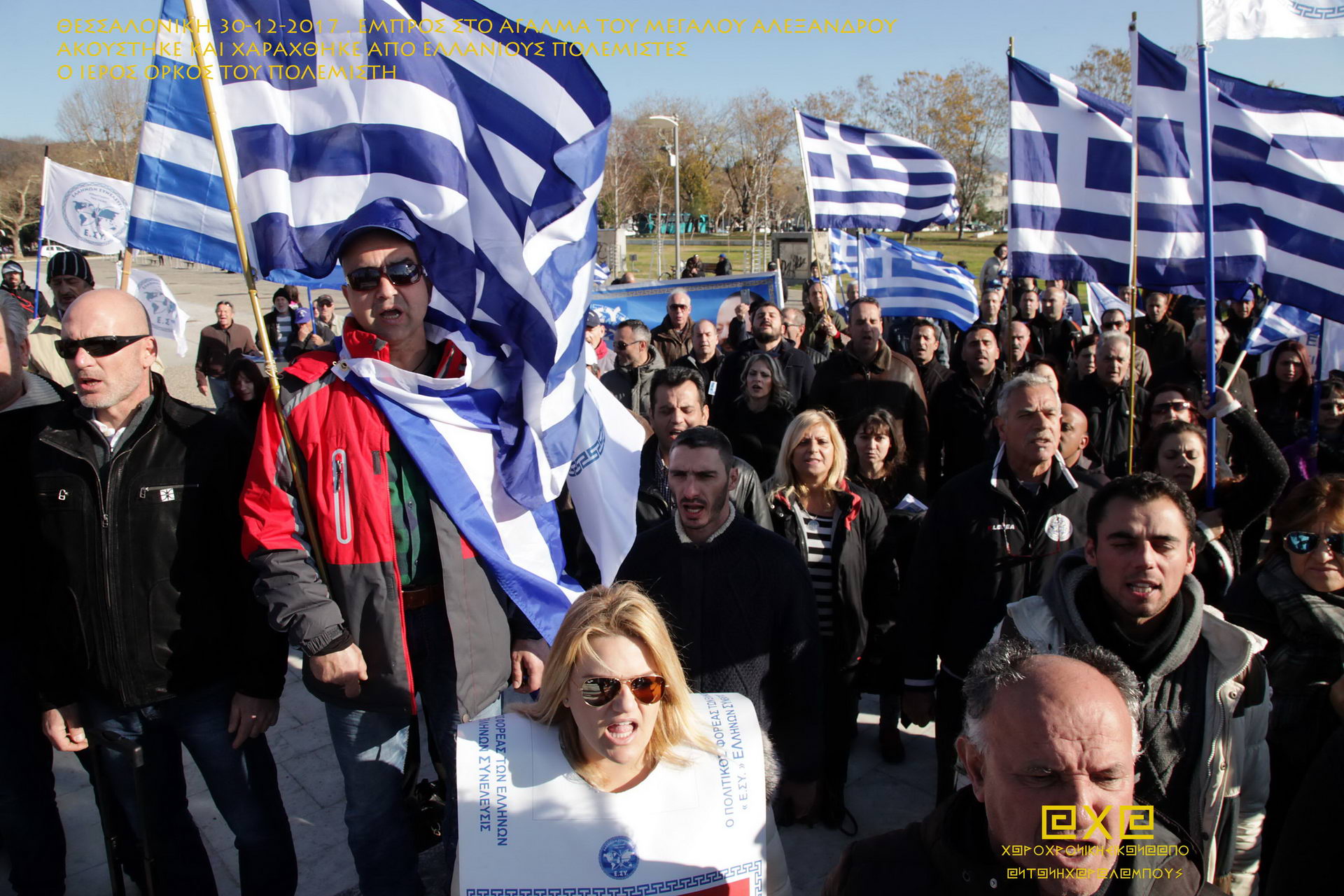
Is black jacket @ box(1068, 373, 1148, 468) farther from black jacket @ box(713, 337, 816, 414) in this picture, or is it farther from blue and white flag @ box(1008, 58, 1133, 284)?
black jacket @ box(713, 337, 816, 414)

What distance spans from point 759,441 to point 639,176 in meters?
44.2

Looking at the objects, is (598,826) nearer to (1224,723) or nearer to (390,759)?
(390,759)

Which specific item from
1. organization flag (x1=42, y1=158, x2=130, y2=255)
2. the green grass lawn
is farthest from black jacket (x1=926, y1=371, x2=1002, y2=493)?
the green grass lawn

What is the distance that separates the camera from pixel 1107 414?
226 inches

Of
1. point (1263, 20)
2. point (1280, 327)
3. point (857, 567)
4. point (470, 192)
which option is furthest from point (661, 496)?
point (1280, 327)

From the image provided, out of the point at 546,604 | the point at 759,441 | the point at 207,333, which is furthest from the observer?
the point at 207,333

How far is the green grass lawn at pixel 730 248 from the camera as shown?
36.0 meters

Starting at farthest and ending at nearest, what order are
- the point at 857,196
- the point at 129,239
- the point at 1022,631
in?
the point at 857,196 < the point at 129,239 < the point at 1022,631

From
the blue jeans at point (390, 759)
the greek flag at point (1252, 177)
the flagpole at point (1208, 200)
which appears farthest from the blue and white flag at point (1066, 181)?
the blue jeans at point (390, 759)

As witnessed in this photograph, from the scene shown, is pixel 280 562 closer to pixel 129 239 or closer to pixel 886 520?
pixel 129 239

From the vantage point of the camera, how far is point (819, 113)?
127 feet

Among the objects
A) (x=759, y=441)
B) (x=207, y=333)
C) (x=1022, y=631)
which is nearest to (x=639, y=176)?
(x=207, y=333)

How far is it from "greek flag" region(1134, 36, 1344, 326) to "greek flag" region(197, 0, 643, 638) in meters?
3.11

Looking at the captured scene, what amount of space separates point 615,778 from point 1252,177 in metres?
4.29
